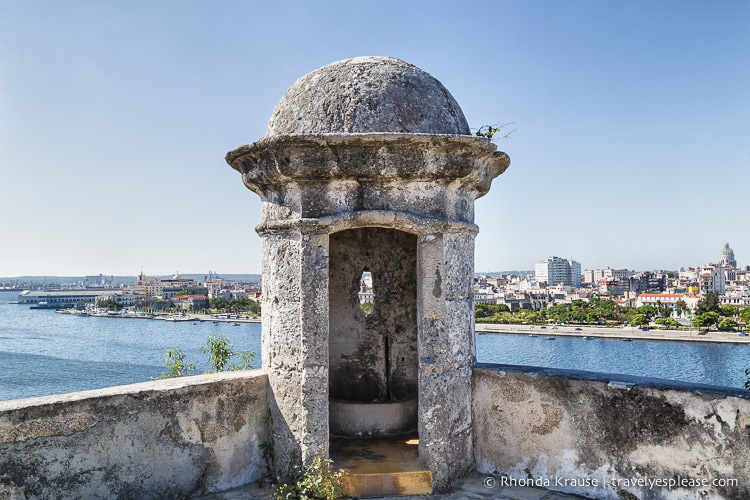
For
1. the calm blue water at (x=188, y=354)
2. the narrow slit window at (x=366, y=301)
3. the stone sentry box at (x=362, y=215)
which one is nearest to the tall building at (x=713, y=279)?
the calm blue water at (x=188, y=354)

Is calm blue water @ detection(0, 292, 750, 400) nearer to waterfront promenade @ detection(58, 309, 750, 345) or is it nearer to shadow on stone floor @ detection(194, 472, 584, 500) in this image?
waterfront promenade @ detection(58, 309, 750, 345)

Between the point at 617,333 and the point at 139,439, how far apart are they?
70325 millimetres

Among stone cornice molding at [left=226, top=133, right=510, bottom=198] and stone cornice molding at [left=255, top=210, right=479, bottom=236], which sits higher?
stone cornice molding at [left=226, top=133, right=510, bottom=198]

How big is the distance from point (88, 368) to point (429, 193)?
44997mm

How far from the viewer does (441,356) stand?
347 centimetres

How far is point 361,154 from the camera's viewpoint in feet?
10.8

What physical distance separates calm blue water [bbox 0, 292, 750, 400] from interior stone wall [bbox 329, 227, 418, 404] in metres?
25.6

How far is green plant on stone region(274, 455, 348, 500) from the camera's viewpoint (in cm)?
320

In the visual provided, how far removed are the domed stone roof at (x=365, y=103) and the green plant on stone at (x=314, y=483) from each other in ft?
6.38

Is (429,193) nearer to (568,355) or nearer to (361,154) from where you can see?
(361,154)

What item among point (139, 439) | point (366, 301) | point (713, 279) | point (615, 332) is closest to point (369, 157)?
point (139, 439)

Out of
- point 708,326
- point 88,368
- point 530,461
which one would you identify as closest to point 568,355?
A: point 708,326

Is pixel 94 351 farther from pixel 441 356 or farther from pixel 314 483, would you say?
pixel 441 356

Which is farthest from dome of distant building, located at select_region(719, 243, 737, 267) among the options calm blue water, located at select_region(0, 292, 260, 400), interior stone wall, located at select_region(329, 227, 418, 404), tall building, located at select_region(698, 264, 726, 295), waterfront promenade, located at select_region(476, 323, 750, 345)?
interior stone wall, located at select_region(329, 227, 418, 404)
